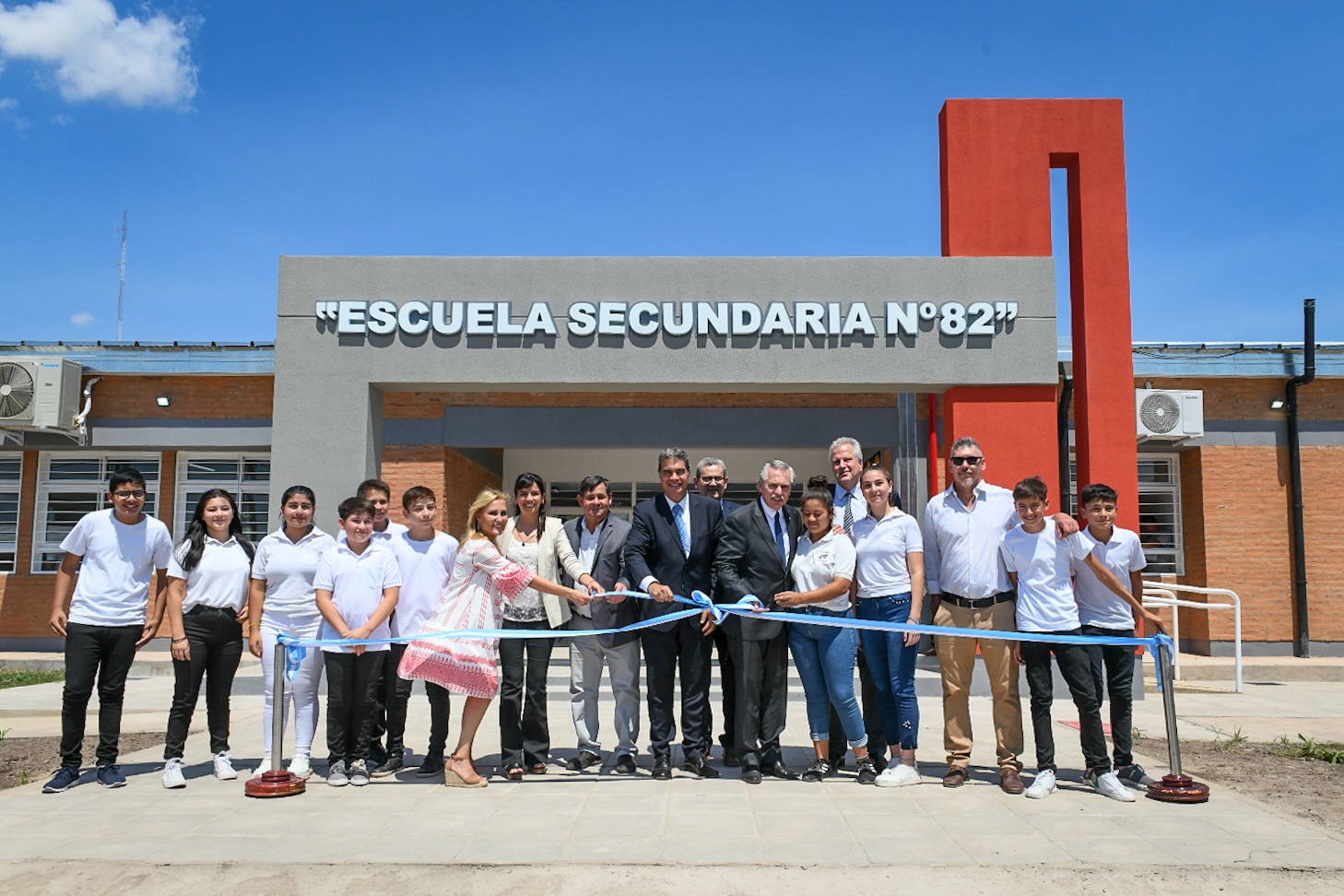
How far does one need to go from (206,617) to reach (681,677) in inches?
109

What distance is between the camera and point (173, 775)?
5.62m

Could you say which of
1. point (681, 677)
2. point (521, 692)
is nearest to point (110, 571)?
point (521, 692)

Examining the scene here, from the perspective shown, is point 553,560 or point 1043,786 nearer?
point 1043,786

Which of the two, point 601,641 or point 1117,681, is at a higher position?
point 601,641

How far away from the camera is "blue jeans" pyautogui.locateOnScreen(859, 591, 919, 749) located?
566cm

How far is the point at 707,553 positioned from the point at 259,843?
9.09 ft

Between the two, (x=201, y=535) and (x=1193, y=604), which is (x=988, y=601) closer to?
(x=201, y=535)

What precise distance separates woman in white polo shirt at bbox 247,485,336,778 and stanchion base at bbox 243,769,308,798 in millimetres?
228

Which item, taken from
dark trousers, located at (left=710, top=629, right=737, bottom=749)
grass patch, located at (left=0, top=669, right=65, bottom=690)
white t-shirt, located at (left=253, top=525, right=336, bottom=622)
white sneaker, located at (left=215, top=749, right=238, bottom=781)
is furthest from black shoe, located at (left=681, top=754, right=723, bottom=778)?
grass patch, located at (left=0, top=669, right=65, bottom=690)

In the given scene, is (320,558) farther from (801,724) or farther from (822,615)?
(801,724)

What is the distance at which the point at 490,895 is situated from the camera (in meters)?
3.84

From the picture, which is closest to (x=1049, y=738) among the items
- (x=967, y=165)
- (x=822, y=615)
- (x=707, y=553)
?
(x=822, y=615)

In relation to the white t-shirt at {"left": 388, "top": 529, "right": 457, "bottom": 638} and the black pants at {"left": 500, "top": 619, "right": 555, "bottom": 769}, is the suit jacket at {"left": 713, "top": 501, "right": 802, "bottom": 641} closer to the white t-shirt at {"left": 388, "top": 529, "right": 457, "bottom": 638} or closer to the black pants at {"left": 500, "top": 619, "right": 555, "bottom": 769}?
the black pants at {"left": 500, "top": 619, "right": 555, "bottom": 769}

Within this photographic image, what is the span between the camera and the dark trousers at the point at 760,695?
5750mm
